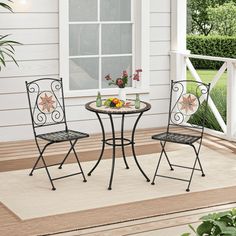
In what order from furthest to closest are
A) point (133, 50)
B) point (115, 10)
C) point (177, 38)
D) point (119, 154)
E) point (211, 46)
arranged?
point (211, 46) < point (177, 38) < point (133, 50) < point (115, 10) < point (119, 154)

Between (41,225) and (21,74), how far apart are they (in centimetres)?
310

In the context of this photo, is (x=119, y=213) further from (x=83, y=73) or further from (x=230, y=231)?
(x=83, y=73)

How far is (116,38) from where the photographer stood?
25.9 feet

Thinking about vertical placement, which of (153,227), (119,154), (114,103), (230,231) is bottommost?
(153,227)

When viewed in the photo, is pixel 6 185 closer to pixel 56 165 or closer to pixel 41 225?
pixel 56 165

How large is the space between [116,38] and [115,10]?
13.0 inches

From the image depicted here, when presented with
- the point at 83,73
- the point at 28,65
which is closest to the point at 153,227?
the point at 28,65

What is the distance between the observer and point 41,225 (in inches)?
177

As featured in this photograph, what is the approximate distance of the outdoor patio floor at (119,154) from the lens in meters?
4.43

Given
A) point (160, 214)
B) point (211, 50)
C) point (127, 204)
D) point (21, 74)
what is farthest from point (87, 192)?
point (211, 50)

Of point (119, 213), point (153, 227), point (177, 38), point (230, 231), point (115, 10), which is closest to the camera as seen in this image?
point (230, 231)

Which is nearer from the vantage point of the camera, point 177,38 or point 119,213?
point 119,213

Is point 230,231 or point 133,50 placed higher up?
point 133,50

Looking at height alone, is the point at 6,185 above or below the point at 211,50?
below
